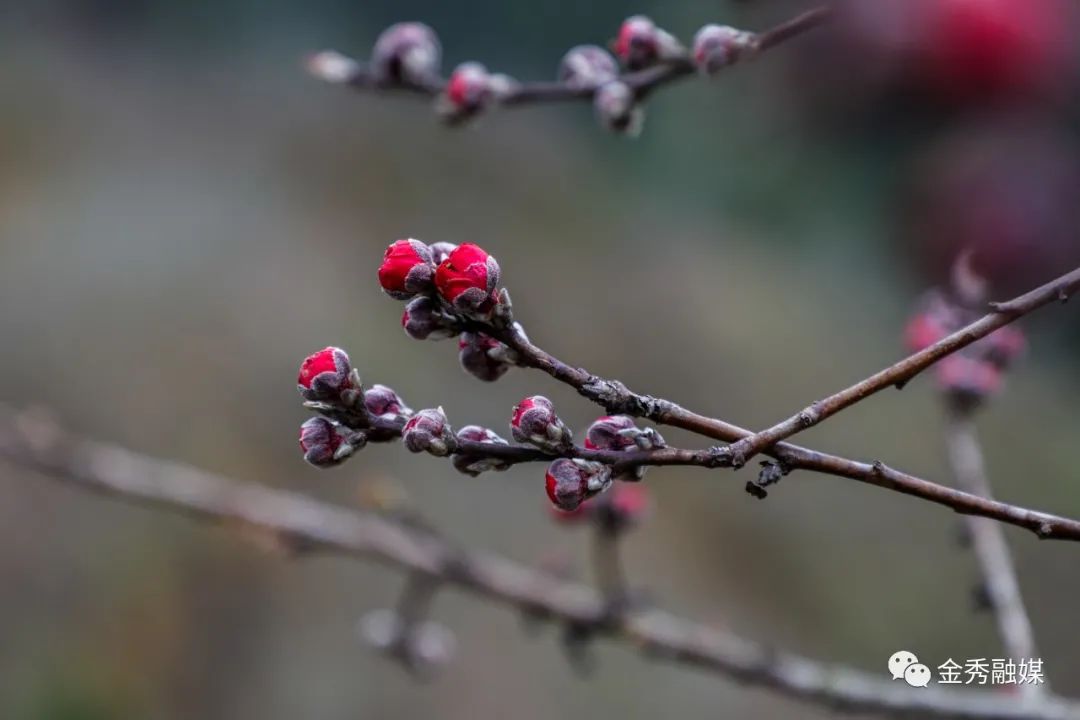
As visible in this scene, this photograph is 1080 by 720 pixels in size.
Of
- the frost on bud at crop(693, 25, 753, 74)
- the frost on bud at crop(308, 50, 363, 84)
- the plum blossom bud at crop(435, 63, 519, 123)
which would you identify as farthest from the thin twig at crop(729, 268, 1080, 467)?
the frost on bud at crop(308, 50, 363, 84)

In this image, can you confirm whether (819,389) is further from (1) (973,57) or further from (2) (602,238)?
(1) (973,57)

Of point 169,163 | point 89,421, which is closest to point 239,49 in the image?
point 169,163

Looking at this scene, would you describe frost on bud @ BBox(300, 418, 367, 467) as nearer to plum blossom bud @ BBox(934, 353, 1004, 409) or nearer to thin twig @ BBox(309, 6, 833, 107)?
thin twig @ BBox(309, 6, 833, 107)

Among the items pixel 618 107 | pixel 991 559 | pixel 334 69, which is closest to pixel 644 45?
pixel 618 107

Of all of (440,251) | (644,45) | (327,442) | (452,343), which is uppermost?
(452,343)

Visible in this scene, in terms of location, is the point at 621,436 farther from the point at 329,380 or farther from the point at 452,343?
the point at 452,343
